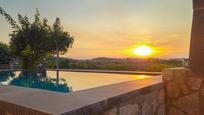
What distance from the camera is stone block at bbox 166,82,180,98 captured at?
3164 millimetres

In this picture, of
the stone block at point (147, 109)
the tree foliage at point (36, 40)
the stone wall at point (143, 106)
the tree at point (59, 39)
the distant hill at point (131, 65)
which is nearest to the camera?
the stone wall at point (143, 106)

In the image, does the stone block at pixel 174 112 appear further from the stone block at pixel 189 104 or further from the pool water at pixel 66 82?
the pool water at pixel 66 82

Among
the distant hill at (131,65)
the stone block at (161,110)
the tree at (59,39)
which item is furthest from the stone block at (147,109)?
the tree at (59,39)

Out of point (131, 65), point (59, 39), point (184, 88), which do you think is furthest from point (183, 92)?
point (59, 39)

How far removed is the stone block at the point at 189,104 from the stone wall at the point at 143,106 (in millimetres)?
240

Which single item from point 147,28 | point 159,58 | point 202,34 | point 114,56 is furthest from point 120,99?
point 114,56

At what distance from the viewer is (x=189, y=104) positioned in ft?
10.0

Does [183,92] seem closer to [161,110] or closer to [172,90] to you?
[172,90]

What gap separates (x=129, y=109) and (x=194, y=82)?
4.49 ft

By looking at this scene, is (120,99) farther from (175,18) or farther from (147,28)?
(147,28)

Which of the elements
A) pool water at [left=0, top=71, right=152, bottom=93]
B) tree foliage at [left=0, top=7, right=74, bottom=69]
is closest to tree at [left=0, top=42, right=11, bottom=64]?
tree foliage at [left=0, top=7, right=74, bottom=69]

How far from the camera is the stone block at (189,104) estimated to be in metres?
2.98

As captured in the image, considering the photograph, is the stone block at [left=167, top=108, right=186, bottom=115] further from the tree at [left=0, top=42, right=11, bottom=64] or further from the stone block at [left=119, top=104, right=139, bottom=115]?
the tree at [left=0, top=42, right=11, bottom=64]

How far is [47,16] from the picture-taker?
54.1ft
